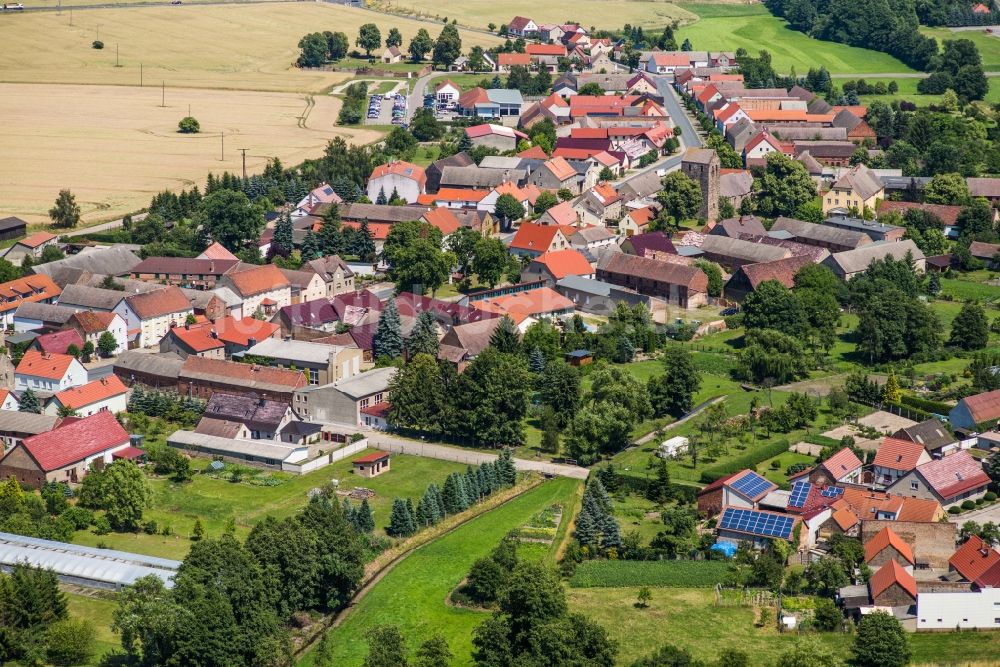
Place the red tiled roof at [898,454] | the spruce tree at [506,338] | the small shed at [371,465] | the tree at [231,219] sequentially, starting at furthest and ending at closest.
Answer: the tree at [231,219], the spruce tree at [506,338], the small shed at [371,465], the red tiled roof at [898,454]

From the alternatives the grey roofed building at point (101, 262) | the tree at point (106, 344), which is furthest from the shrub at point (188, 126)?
the tree at point (106, 344)

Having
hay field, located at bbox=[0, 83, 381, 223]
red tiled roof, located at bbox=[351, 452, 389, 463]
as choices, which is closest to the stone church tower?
hay field, located at bbox=[0, 83, 381, 223]

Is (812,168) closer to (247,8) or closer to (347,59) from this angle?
(347,59)

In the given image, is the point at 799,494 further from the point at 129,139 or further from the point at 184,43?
the point at 184,43

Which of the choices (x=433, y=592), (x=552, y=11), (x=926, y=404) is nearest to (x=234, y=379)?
(x=433, y=592)

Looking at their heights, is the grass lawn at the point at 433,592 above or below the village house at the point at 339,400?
below

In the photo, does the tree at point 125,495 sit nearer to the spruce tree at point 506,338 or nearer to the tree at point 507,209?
the spruce tree at point 506,338
